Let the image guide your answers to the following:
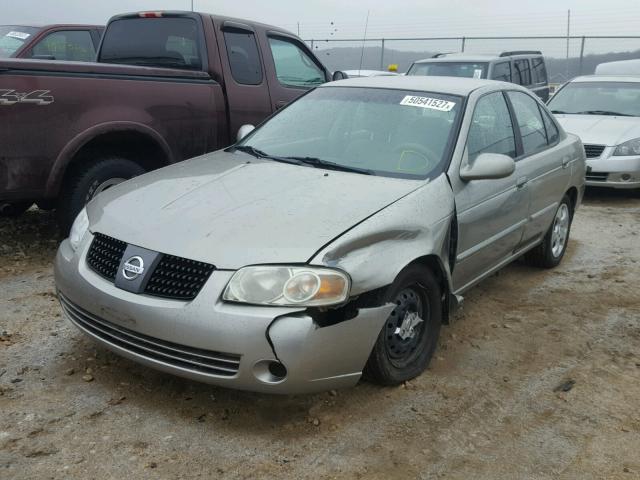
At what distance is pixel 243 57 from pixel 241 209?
11.3 ft

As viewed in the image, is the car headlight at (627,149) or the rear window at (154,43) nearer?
the rear window at (154,43)

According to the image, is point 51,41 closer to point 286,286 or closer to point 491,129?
point 491,129

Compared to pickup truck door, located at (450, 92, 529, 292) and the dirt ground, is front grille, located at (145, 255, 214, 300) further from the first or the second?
pickup truck door, located at (450, 92, 529, 292)

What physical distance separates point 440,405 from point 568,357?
3.52 feet

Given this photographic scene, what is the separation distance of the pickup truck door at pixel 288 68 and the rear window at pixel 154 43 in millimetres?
771

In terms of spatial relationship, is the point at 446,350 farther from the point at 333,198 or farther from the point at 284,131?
the point at 284,131

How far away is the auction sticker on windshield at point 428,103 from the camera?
163 inches

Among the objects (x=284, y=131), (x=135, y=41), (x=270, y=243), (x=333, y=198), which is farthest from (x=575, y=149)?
(x=135, y=41)

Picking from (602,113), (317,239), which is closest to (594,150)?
(602,113)

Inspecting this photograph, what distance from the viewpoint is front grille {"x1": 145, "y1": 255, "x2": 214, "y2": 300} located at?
291 centimetres

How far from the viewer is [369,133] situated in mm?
4109

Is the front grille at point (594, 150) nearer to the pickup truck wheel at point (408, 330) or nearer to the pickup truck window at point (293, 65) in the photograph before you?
the pickup truck window at point (293, 65)

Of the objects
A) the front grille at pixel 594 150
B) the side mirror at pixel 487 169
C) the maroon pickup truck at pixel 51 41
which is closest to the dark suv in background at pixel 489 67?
the front grille at pixel 594 150

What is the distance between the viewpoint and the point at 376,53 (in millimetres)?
23906
